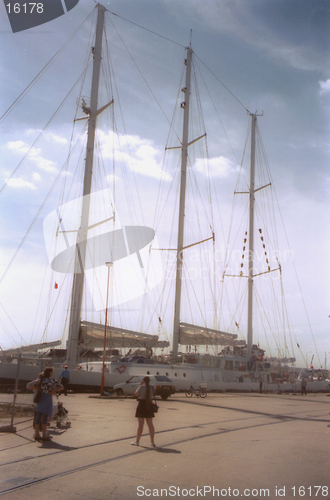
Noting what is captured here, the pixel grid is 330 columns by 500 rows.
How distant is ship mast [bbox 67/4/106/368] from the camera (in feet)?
87.9

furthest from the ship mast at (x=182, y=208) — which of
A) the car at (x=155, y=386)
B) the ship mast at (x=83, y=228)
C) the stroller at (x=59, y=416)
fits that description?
the stroller at (x=59, y=416)

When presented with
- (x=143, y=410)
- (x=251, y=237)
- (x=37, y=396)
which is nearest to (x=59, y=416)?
(x=37, y=396)

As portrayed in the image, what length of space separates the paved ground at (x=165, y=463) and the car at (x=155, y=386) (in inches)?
447

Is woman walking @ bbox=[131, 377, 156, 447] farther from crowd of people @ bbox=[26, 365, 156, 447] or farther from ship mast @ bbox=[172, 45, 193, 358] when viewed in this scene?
ship mast @ bbox=[172, 45, 193, 358]

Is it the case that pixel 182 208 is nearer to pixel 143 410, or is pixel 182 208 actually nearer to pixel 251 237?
pixel 251 237

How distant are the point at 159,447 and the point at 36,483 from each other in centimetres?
350

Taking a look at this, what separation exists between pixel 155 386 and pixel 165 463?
16425 millimetres

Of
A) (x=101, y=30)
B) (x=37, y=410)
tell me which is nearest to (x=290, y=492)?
(x=37, y=410)

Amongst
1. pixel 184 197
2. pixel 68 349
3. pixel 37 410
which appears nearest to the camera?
pixel 37 410

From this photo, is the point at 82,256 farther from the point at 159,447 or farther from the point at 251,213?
the point at 251,213

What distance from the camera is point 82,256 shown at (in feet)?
90.5

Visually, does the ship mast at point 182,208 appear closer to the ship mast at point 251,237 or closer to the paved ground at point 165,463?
the ship mast at point 251,237

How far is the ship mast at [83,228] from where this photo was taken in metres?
26.8

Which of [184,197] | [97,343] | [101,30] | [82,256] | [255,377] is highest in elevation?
[101,30]
